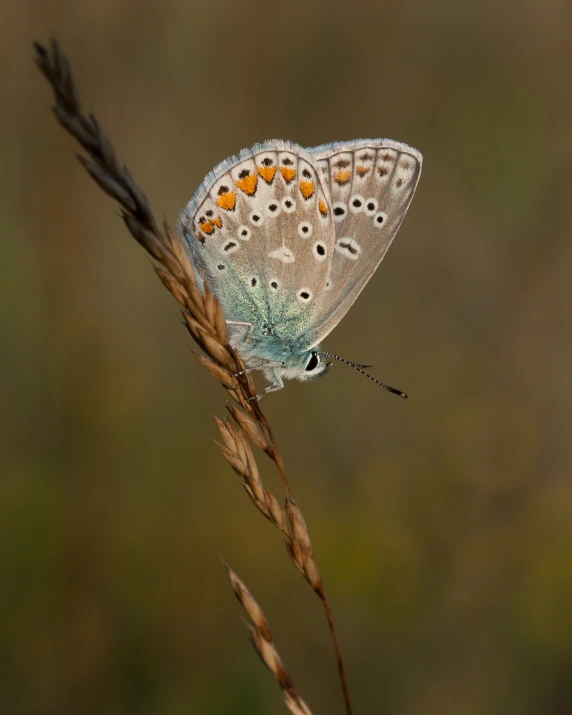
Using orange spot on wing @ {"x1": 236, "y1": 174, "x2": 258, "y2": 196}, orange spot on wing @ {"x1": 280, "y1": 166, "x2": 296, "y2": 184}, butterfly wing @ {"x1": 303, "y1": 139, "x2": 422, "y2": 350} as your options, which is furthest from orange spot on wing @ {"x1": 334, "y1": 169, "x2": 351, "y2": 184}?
orange spot on wing @ {"x1": 236, "y1": 174, "x2": 258, "y2": 196}

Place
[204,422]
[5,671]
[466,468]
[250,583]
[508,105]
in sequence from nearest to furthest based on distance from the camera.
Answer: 1. [5,671]
2. [250,583]
3. [466,468]
4. [204,422]
5. [508,105]

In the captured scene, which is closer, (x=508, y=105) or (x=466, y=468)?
(x=466, y=468)

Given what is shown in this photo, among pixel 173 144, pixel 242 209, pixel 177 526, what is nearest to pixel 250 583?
pixel 177 526

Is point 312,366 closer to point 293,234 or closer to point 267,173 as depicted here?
point 293,234

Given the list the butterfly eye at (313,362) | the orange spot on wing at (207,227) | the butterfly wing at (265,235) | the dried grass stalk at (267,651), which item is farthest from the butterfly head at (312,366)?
the dried grass stalk at (267,651)

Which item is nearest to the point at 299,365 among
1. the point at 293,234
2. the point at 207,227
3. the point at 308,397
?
the point at 293,234

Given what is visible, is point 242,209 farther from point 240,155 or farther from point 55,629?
point 55,629
